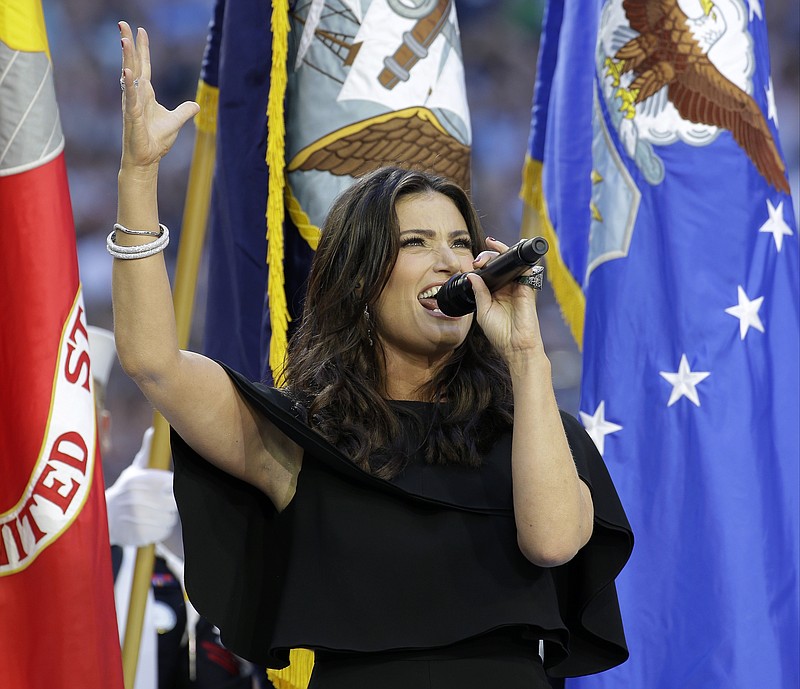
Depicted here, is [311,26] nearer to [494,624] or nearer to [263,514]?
[263,514]

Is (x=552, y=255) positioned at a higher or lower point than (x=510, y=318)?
lower

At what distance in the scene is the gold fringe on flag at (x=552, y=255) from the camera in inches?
118

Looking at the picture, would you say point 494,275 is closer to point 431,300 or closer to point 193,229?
point 431,300

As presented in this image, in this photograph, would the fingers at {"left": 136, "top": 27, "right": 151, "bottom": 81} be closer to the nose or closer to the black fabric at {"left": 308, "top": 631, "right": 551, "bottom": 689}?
the nose

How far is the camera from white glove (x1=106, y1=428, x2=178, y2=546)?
339 cm

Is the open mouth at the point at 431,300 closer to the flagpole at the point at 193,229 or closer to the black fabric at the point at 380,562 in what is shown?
the black fabric at the point at 380,562

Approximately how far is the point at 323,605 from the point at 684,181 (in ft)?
4.92

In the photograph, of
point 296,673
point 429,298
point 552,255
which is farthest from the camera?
point 552,255

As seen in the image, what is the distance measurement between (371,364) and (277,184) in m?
0.82

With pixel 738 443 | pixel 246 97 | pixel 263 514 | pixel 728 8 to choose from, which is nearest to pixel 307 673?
pixel 263 514

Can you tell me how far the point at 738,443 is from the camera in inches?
96.7

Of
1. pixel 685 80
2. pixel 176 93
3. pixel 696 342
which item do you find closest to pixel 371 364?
pixel 696 342

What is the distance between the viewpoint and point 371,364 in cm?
182

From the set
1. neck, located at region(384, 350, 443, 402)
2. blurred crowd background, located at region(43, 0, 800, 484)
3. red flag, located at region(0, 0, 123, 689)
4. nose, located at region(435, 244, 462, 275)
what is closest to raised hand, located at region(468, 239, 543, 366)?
nose, located at region(435, 244, 462, 275)
